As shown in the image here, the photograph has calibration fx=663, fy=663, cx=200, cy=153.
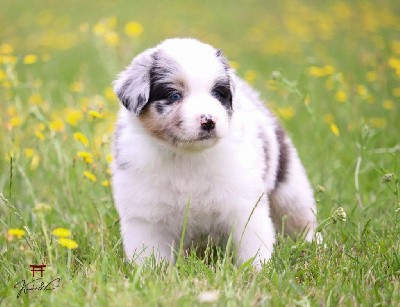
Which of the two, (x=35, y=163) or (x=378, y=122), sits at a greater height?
(x=378, y=122)

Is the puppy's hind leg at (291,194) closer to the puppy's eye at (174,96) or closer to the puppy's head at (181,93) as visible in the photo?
the puppy's head at (181,93)

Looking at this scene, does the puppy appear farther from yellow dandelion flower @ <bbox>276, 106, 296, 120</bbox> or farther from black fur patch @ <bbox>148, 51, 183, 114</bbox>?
yellow dandelion flower @ <bbox>276, 106, 296, 120</bbox>

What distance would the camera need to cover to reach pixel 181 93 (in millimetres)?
3262

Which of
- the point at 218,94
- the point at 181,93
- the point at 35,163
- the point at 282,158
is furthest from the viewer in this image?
the point at 35,163

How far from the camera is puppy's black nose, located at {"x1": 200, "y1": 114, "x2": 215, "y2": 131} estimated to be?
3125 millimetres

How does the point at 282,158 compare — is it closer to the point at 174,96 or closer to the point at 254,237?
the point at 254,237

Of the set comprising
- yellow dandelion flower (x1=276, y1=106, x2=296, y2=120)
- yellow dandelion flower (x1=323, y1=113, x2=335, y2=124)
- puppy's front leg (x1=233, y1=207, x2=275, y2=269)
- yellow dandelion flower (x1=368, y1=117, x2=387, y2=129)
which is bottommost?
puppy's front leg (x1=233, y1=207, x2=275, y2=269)

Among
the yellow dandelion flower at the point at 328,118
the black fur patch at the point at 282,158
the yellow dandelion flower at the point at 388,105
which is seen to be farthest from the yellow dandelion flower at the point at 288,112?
the black fur patch at the point at 282,158

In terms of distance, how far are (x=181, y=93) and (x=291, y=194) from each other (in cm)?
124

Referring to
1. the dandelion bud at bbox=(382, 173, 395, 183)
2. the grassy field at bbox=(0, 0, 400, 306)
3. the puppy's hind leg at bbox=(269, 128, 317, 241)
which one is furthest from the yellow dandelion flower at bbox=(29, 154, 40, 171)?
the dandelion bud at bbox=(382, 173, 395, 183)

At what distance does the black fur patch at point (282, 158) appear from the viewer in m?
4.09

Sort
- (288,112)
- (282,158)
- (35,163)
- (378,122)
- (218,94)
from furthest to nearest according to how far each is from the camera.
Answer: (378,122) → (288,112) → (35,163) → (282,158) → (218,94)

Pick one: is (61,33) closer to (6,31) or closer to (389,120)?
(6,31)

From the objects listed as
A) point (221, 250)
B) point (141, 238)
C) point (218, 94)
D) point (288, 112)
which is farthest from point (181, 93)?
point (288, 112)
